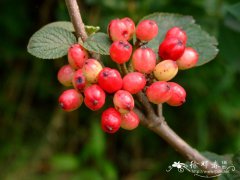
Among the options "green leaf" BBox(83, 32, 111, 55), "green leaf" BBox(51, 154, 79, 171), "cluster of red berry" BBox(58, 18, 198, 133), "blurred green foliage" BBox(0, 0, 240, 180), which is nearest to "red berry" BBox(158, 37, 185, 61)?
"cluster of red berry" BBox(58, 18, 198, 133)

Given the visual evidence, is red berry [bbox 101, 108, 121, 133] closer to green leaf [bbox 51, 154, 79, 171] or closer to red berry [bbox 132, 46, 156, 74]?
red berry [bbox 132, 46, 156, 74]

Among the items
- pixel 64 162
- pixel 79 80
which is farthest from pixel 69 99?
pixel 64 162

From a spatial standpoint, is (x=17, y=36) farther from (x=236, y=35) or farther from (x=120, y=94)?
(x=120, y=94)

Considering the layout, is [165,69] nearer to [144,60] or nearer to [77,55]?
[144,60]

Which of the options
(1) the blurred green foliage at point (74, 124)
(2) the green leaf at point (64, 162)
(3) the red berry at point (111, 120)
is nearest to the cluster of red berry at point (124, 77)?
(3) the red berry at point (111, 120)

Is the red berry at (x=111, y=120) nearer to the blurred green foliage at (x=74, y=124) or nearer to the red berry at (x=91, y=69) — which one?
the red berry at (x=91, y=69)

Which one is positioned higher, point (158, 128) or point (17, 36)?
point (17, 36)

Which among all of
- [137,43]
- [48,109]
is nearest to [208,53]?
[137,43]
